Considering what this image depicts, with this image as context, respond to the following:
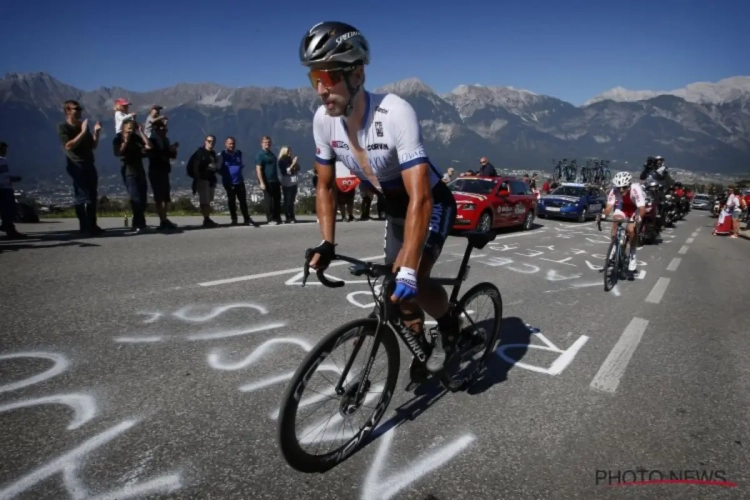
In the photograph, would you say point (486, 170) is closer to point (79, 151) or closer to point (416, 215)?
point (79, 151)

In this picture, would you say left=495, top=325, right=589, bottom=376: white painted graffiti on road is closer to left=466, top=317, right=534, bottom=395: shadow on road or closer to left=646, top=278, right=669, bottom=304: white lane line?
left=466, top=317, right=534, bottom=395: shadow on road

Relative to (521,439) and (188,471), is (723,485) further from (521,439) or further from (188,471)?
(188,471)

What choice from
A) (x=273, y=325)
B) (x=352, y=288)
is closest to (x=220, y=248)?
(x=352, y=288)

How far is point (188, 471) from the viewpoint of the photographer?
2.11 m

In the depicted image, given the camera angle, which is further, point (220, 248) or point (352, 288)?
point (220, 248)

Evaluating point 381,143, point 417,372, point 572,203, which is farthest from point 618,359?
point 572,203

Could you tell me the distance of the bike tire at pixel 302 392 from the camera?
2000mm

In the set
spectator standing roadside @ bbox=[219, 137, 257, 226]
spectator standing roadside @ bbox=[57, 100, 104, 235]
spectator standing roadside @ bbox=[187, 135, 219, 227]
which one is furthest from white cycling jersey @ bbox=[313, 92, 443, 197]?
spectator standing roadside @ bbox=[219, 137, 257, 226]

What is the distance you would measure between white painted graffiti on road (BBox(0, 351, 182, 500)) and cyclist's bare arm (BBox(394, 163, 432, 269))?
62.0 inches

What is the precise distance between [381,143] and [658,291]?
6763 mm

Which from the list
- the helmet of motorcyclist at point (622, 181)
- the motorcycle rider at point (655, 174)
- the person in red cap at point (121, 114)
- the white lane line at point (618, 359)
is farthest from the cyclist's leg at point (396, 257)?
the motorcycle rider at point (655, 174)

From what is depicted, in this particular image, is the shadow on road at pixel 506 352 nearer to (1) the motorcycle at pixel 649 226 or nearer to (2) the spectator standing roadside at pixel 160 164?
(2) the spectator standing roadside at pixel 160 164

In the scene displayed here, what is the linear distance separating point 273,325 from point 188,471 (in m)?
2.05

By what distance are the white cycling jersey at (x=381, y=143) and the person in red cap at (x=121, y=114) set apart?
300 inches
